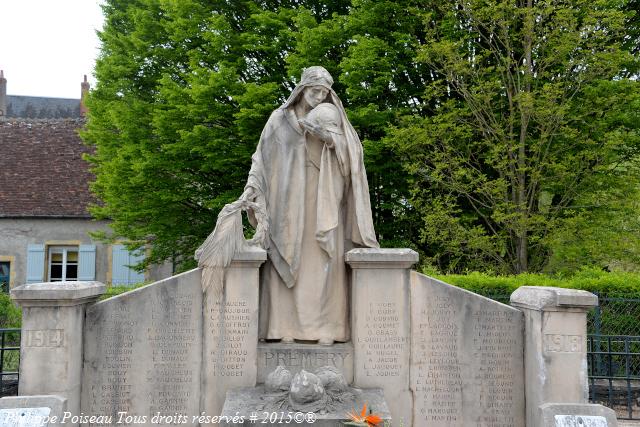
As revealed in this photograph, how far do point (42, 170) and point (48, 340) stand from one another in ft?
61.0

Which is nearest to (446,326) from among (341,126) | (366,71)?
(341,126)

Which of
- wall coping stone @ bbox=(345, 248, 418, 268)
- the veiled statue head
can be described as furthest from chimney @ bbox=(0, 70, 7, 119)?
wall coping stone @ bbox=(345, 248, 418, 268)

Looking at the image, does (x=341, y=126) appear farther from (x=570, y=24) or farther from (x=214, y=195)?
(x=214, y=195)

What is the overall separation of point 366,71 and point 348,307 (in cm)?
788

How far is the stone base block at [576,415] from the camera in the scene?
490 centimetres

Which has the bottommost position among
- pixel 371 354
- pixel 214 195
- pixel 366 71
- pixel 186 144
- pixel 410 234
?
pixel 371 354

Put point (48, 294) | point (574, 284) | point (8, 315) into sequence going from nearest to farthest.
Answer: point (48, 294)
point (574, 284)
point (8, 315)

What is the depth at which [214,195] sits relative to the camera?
15.1 meters

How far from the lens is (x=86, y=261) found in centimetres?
2064

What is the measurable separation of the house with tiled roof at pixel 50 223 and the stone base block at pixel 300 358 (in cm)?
1568

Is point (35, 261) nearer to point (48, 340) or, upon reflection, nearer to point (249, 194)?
point (48, 340)

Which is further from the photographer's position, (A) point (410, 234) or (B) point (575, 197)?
(A) point (410, 234)

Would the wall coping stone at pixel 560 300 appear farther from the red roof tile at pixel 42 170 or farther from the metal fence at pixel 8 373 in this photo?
the red roof tile at pixel 42 170

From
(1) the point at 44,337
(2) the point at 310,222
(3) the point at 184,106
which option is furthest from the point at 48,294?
(3) the point at 184,106
